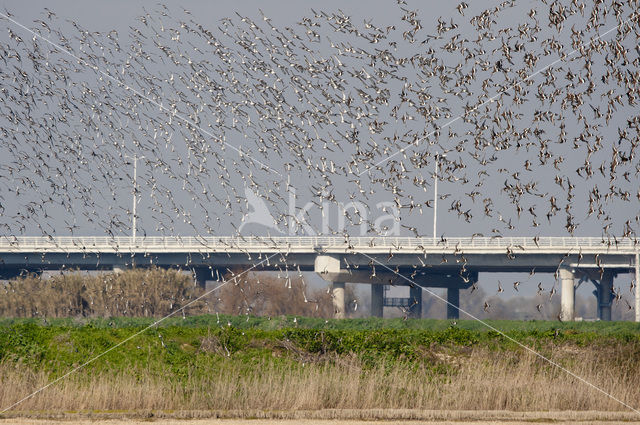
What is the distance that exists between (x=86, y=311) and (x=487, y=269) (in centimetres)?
3978

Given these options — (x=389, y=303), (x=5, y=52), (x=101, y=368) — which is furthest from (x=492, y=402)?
(x=389, y=303)

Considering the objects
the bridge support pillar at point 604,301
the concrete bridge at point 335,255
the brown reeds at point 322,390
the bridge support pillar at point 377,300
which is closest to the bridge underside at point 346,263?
the concrete bridge at point 335,255

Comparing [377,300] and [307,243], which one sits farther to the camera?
[377,300]

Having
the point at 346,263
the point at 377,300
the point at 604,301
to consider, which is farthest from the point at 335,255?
the point at 604,301

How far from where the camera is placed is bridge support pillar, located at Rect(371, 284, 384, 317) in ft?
397

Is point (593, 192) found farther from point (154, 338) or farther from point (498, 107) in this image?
point (154, 338)

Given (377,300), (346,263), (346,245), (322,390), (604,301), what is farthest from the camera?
(377,300)

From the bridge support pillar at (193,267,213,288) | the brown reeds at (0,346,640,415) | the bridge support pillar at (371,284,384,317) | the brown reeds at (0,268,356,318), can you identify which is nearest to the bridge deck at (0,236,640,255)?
the brown reeds at (0,268,356,318)

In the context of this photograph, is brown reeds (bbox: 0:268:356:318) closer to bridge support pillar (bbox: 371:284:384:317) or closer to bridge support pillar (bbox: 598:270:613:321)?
bridge support pillar (bbox: 371:284:384:317)

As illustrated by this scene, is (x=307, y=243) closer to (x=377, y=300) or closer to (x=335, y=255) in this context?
(x=335, y=255)

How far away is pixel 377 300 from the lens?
400ft

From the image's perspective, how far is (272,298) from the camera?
8475 centimetres

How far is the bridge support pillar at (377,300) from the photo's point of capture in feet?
397

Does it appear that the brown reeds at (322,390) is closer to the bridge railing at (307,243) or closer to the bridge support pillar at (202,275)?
the bridge railing at (307,243)
